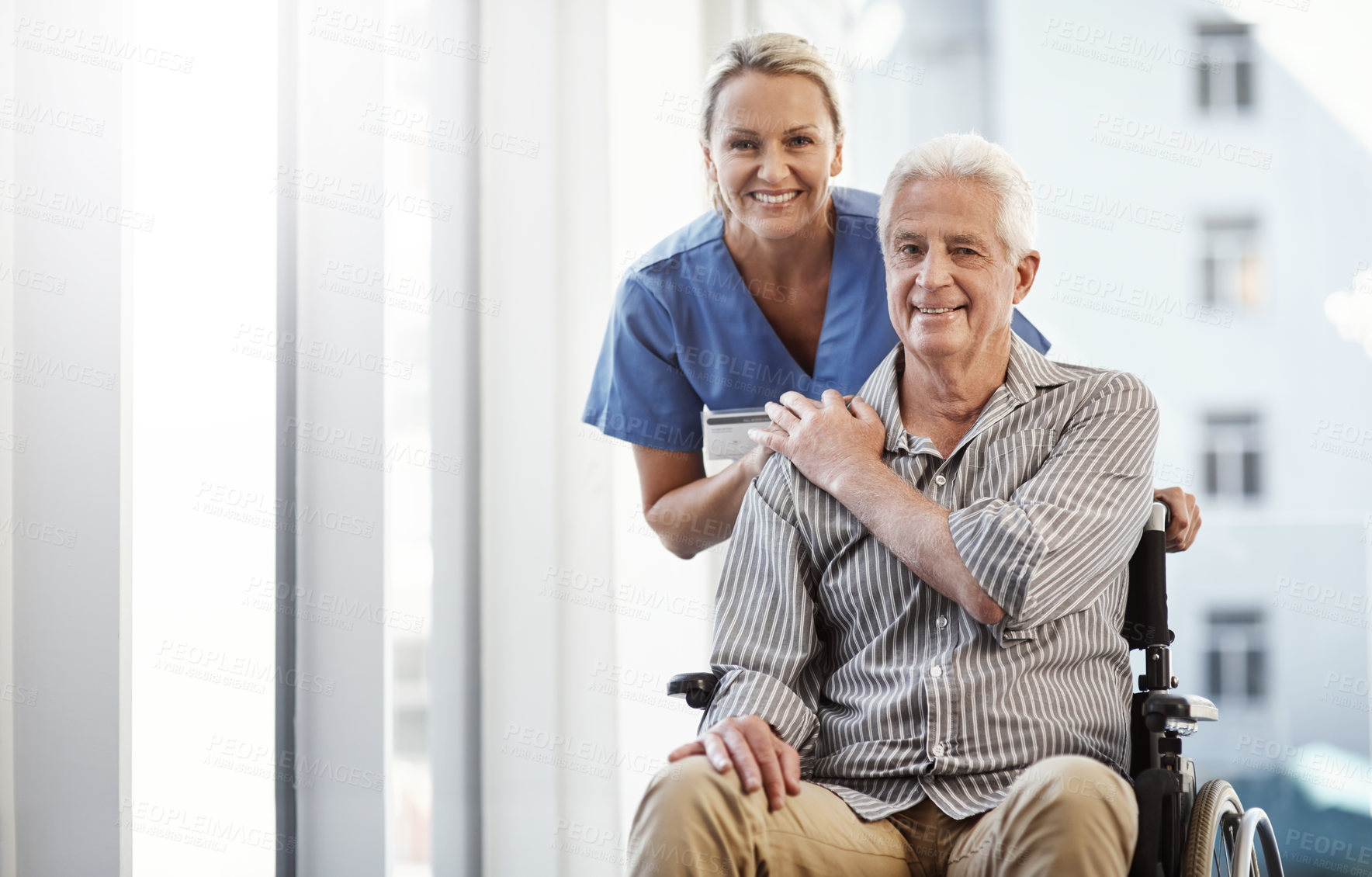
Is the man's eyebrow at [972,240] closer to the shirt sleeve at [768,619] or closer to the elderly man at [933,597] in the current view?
the elderly man at [933,597]

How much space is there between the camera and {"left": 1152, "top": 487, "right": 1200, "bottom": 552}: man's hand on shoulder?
1.51 meters

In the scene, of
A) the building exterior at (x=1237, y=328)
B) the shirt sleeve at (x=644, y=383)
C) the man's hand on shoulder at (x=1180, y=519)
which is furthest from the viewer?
the building exterior at (x=1237, y=328)

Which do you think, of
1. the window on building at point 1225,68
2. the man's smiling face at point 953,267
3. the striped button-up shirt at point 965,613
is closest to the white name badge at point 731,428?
the striped button-up shirt at point 965,613

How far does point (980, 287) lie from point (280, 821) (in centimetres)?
156

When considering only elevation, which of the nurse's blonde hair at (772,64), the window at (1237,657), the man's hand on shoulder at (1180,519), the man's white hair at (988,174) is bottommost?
the window at (1237,657)

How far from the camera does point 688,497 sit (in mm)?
1857

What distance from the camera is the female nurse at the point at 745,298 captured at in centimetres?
168

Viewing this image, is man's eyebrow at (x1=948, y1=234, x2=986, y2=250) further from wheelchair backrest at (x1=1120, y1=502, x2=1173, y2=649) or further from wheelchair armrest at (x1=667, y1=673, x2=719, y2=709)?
wheelchair armrest at (x1=667, y1=673, x2=719, y2=709)

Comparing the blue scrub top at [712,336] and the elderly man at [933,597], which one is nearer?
the elderly man at [933,597]

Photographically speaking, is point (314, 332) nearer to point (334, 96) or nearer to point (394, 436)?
point (394, 436)

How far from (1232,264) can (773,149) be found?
1.40 meters

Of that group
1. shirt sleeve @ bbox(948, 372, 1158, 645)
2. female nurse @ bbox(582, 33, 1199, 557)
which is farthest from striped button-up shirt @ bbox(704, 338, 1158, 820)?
female nurse @ bbox(582, 33, 1199, 557)

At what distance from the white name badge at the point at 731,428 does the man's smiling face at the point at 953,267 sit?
1.76 ft

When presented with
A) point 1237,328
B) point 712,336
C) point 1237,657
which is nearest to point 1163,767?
point 712,336
